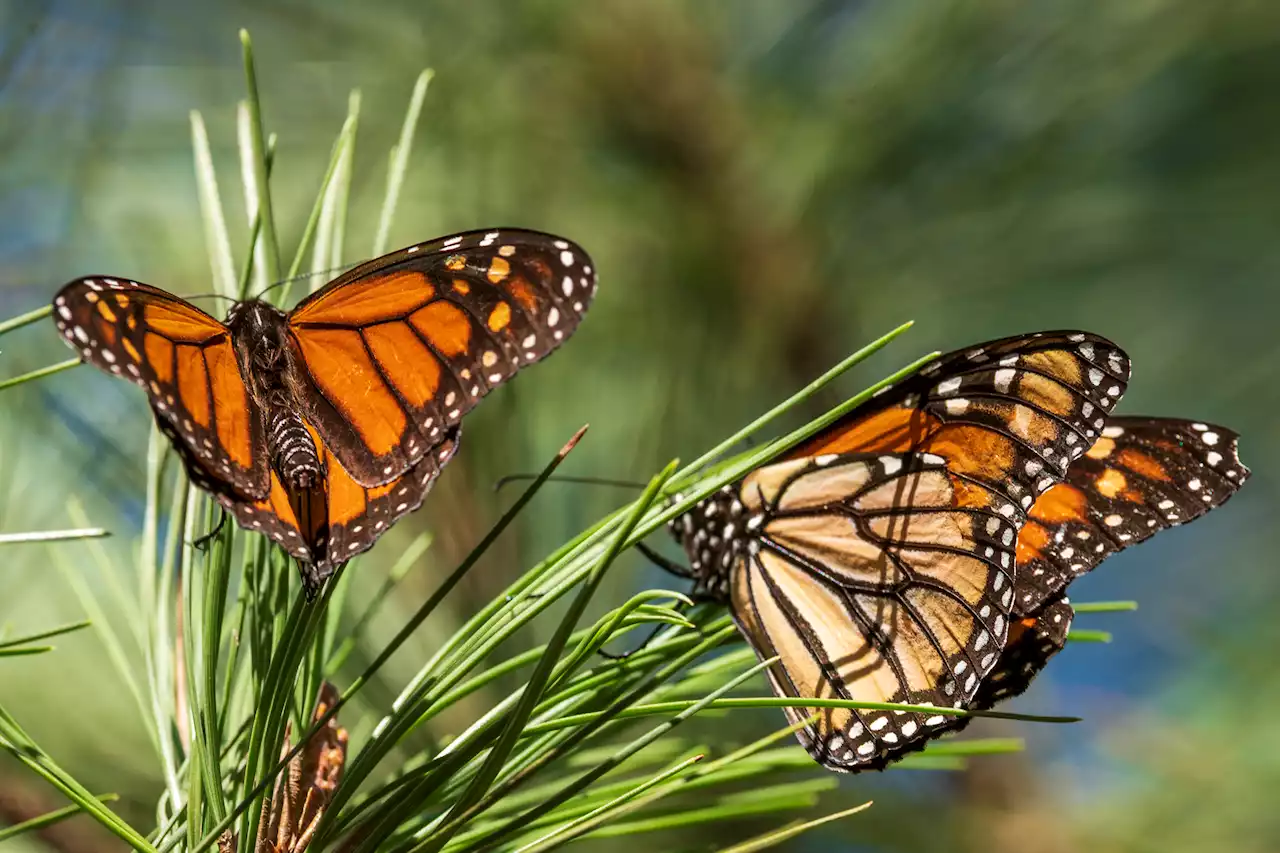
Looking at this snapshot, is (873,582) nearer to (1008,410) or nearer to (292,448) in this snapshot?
(1008,410)

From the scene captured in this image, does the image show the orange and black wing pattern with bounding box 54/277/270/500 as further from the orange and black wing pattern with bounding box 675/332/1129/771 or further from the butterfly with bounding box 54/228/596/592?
the orange and black wing pattern with bounding box 675/332/1129/771

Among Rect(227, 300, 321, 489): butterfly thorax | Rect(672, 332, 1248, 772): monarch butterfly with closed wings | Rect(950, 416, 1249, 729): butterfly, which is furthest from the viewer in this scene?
Rect(950, 416, 1249, 729): butterfly

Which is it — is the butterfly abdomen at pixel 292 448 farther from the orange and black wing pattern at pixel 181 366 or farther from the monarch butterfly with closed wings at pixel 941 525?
the monarch butterfly with closed wings at pixel 941 525

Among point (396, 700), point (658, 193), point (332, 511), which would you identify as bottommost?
point (396, 700)

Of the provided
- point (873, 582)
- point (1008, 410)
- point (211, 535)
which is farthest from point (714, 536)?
point (211, 535)

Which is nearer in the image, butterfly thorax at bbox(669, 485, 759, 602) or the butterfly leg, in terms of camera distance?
the butterfly leg

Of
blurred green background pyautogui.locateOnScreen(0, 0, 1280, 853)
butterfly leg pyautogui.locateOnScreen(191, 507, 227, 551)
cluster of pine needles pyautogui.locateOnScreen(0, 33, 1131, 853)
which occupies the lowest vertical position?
cluster of pine needles pyautogui.locateOnScreen(0, 33, 1131, 853)

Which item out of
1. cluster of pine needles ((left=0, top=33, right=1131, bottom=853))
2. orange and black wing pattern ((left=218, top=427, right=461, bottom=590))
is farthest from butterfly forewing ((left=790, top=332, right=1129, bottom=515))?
orange and black wing pattern ((left=218, top=427, right=461, bottom=590))

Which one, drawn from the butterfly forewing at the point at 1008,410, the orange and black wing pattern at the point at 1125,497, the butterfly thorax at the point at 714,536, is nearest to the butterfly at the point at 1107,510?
the orange and black wing pattern at the point at 1125,497

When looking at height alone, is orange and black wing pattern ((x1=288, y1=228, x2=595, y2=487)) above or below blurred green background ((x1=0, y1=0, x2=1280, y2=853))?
below
